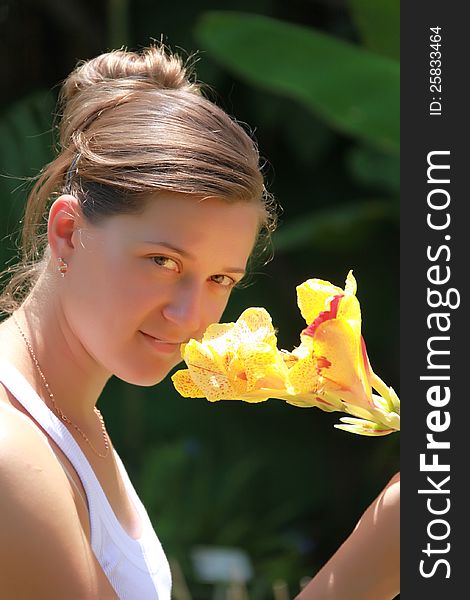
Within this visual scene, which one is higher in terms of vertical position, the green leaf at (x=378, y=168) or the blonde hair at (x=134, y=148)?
the green leaf at (x=378, y=168)

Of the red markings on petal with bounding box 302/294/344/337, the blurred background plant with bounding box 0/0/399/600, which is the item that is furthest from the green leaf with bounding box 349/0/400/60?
the red markings on petal with bounding box 302/294/344/337

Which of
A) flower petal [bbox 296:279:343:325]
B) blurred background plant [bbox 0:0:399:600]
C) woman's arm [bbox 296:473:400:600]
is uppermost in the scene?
blurred background plant [bbox 0:0:399:600]

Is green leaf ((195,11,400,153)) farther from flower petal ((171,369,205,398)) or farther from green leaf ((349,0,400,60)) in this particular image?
flower petal ((171,369,205,398))

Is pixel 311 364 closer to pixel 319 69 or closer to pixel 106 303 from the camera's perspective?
pixel 106 303

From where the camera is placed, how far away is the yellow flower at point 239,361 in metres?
1.18

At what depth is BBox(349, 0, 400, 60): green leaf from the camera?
151 inches

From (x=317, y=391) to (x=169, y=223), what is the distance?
12.0 inches

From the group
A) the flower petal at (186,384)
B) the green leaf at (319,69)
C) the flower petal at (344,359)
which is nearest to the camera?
the flower petal at (344,359)

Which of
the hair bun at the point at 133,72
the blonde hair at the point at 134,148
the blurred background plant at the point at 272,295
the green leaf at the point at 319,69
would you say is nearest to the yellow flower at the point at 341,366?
the blonde hair at the point at 134,148

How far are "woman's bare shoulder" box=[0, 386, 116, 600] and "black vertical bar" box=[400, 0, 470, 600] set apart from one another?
0.39 meters

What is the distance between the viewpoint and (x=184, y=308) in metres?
1.32

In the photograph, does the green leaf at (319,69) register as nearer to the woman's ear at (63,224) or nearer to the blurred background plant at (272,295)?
the blurred background plant at (272,295)

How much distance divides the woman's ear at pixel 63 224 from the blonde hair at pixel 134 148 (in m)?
→ 0.02

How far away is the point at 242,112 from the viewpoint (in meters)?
4.73
